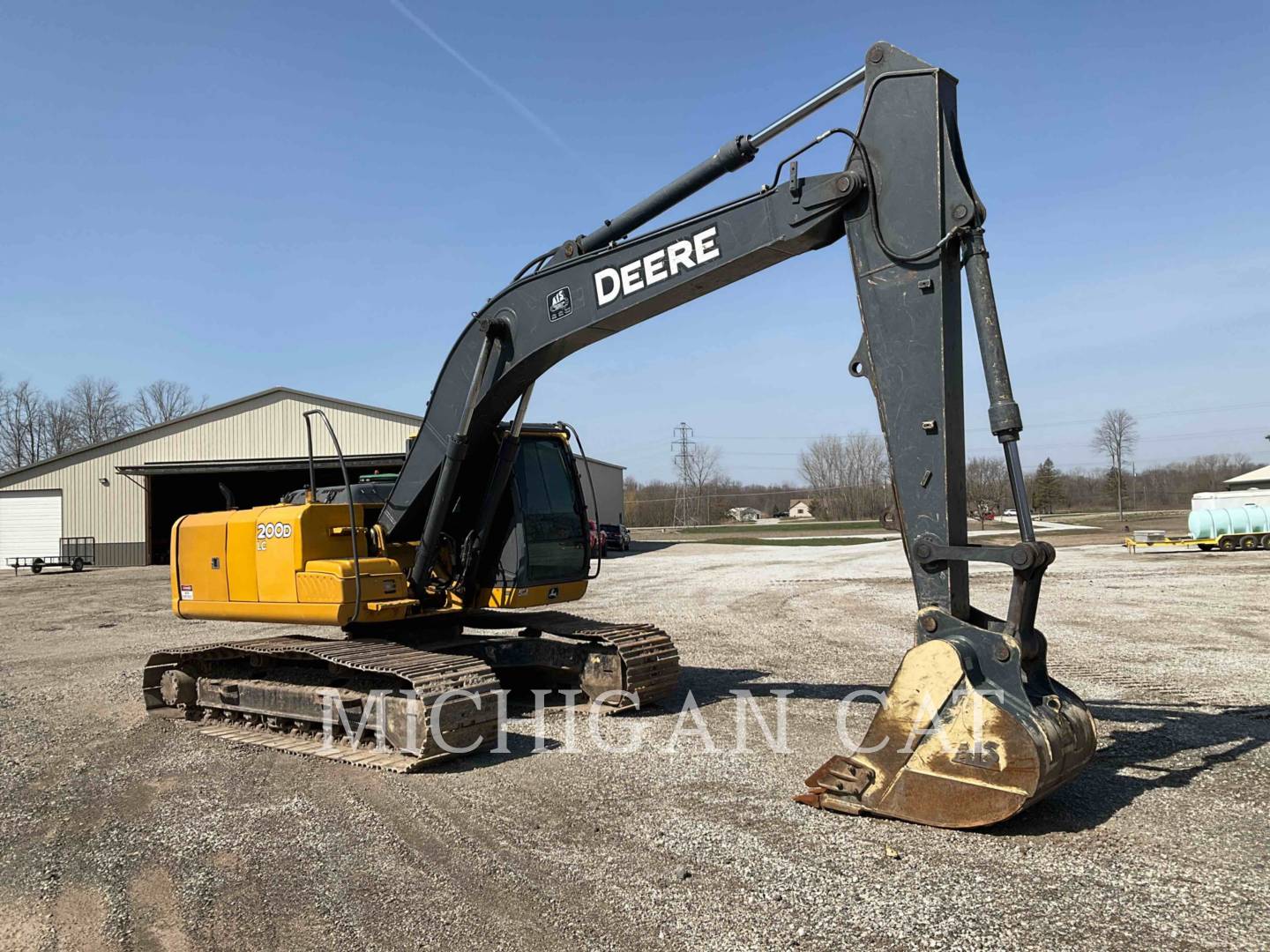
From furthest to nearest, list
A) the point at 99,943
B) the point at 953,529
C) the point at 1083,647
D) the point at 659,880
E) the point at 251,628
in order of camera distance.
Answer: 1. the point at 251,628
2. the point at 1083,647
3. the point at 953,529
4. the point at 659,880
5. the point at 99,943

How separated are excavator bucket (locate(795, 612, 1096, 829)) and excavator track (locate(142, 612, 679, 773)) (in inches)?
119

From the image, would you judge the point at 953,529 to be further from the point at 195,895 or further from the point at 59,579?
the point at 59,579

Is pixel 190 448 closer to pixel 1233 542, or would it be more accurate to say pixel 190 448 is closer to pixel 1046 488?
pixel 1233 542

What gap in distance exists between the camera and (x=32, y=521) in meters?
35.7

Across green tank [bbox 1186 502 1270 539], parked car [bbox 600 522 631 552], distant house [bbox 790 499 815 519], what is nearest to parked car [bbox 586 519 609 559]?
parked car [bbox 600 522 631 552]

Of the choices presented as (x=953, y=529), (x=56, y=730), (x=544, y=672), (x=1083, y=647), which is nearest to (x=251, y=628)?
(x=56, y=730)

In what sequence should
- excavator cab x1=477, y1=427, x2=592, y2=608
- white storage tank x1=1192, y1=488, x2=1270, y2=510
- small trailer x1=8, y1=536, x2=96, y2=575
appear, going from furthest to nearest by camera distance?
1. small trailer x1=8, y1=536, x2=96, y2=575
2. white storage tank x1=1192, y1=488, x2=1270, y2=510
3. excavator cab x1=477, y1=427, x2=592, y2=608

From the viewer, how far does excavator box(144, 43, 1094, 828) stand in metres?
5.14

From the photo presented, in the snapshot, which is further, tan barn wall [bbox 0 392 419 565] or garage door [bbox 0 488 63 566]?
garage door [bbox 0 488 63 566]

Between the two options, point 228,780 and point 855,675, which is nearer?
point 228,780

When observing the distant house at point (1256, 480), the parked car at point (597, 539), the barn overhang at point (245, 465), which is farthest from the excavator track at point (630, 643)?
the distant house at point (1256, 480)

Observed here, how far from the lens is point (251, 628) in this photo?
56.2ft

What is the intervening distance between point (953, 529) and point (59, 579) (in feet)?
104

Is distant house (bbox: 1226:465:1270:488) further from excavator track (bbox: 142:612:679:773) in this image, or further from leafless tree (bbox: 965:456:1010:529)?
excavator track (bbox: 142:612:679:773)
